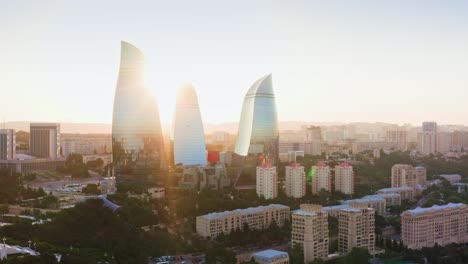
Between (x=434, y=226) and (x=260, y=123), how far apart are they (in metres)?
8.87

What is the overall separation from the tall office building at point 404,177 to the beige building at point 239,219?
687 cm

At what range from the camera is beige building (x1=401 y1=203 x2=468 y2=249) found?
11633 mm

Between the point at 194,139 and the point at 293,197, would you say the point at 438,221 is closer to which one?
the point at 293,197

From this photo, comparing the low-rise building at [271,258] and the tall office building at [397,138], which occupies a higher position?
the tall office building at [397,138]

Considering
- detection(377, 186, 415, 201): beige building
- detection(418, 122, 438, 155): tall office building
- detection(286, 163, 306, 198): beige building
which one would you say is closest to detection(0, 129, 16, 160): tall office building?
detection(286, 163, 306, 198): beige building

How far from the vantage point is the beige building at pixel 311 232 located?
9875 mm

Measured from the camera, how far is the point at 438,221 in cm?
1211

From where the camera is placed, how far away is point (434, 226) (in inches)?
472

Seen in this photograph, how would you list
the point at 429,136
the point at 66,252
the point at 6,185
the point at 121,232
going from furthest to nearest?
the point at 429,136 < the point at 6,185 < the point at 121,232 < the point at 66,252

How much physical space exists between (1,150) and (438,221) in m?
15.8

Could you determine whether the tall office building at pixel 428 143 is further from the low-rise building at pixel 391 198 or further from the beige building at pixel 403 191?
the low-rise building at pixel 391 198

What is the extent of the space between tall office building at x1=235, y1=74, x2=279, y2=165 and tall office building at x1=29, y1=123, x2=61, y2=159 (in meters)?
8.07

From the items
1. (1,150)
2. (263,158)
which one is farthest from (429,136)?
(1,150)

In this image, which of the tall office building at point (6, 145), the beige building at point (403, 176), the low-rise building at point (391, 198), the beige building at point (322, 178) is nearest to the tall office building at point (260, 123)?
the beige building at point (322, 178)
